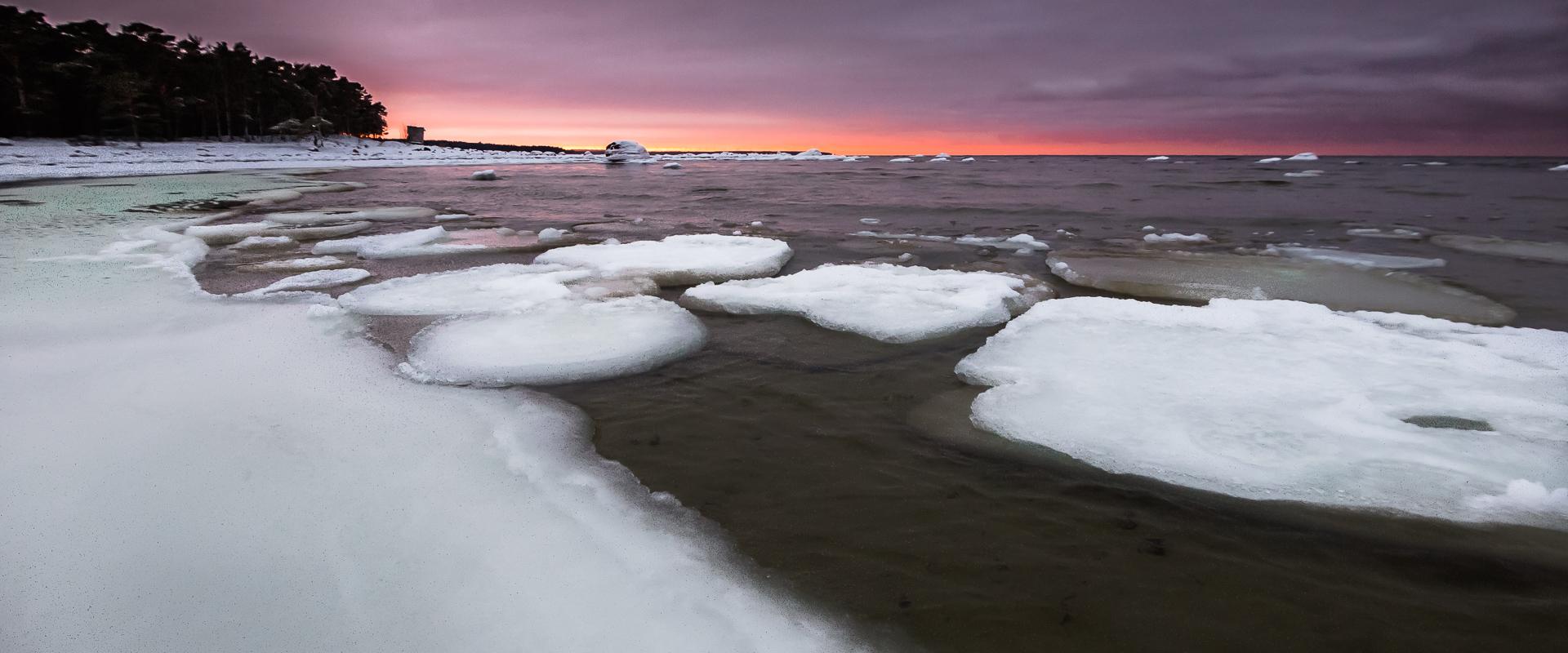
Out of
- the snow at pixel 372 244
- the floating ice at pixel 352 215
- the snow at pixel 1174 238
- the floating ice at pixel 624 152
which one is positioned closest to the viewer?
the snow at pixel 372 244

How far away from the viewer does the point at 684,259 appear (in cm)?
674

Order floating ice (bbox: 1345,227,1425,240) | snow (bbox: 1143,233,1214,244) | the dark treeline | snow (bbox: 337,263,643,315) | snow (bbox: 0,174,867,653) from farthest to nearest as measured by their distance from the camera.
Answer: the dark treeline, floating ice (bbox: 1345,227,1425,240), snow (bbox: 1143,233,1214,244), snow (bbox: 337,263,643,315), snow (bbox: 0,174,867,653)

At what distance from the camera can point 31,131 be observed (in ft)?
115

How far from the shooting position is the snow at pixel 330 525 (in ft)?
5.39

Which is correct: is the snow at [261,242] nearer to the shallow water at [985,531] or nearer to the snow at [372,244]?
the snow at [372,244]

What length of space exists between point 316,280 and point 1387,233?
1374 cm

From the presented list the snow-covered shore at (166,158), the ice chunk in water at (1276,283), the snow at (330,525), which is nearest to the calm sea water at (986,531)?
the snow at (330,525)

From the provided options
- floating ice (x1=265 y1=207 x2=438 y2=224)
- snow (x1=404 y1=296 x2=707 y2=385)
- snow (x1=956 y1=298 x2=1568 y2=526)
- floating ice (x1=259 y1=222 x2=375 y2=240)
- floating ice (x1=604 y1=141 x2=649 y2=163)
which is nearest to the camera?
snow (x1=956 y1=298 x2=1568 y2=526)

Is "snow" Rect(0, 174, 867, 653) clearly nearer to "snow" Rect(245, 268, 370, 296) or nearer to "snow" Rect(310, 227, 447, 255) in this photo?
"snow" Rect(245, 268, 370, 296)

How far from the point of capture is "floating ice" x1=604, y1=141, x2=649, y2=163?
52375mm

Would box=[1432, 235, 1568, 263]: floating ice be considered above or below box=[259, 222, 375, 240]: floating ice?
above

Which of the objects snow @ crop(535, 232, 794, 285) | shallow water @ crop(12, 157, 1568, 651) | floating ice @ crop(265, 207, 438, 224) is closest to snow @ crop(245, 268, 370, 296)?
snow @ crop(535, 232, 794, 285)

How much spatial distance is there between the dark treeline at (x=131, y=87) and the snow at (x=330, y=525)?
45.7 m

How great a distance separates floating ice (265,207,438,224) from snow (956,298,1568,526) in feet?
35.0
